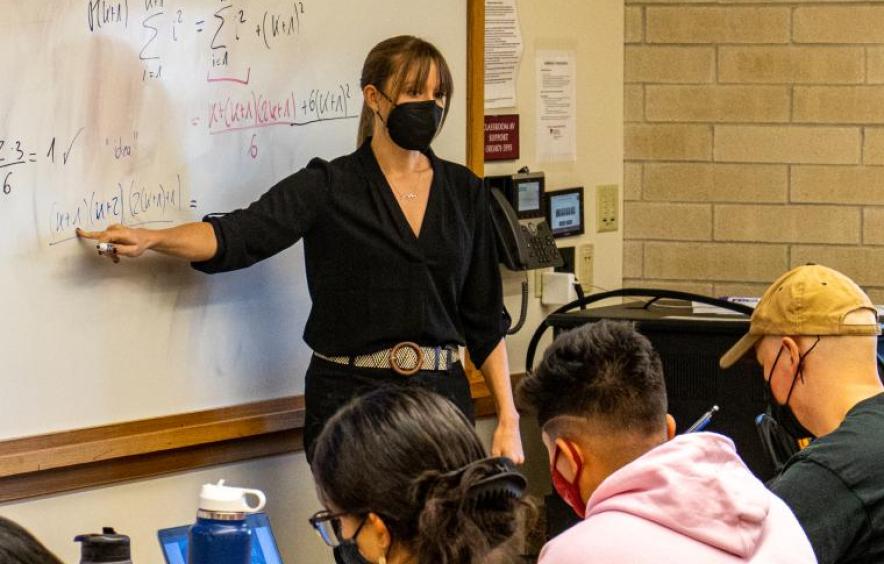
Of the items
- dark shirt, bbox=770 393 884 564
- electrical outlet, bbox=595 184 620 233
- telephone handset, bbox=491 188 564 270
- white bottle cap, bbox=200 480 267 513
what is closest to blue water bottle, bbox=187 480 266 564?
white bottle cap, bbox=200 480 267 513

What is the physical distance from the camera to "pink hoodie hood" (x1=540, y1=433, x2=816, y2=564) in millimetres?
1611

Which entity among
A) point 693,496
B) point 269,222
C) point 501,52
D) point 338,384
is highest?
point 501,52

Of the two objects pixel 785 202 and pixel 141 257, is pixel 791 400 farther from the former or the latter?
pixel 785 202

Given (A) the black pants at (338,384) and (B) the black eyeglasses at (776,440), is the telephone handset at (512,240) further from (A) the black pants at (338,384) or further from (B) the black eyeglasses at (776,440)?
(B) the black eyeglasses at (776,440)

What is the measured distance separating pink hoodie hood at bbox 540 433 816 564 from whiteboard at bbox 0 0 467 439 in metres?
1.37

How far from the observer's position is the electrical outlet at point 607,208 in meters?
4.34

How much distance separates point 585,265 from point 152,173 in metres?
1.74

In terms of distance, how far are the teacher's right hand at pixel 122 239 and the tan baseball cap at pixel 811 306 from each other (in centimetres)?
112

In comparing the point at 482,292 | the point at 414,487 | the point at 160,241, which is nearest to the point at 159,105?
the point at 160,241

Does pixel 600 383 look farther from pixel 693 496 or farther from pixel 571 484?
pixel 693 496

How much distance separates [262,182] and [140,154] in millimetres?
321

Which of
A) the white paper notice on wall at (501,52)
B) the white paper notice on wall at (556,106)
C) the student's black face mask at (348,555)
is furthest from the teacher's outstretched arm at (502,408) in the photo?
the white paper notice on wall at (556,106)

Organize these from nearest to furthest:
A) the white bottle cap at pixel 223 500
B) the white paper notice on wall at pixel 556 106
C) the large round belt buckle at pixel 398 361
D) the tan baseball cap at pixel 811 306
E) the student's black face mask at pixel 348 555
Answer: the white bottle cap at pixel 223 500
the tan baseball cap at pixel 811 306
the student's black face mask at pixel 348 555
the large round belt buckle at pixel 398 361
the white paper notice on wall at pixel 556 106

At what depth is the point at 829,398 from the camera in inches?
90.4
